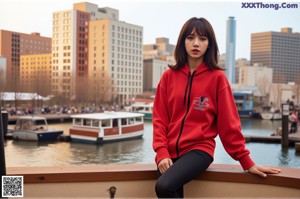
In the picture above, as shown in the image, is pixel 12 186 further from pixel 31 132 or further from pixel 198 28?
pixel 31 132

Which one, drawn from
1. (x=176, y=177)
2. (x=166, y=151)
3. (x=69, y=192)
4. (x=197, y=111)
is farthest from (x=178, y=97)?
(x=69, y=192)

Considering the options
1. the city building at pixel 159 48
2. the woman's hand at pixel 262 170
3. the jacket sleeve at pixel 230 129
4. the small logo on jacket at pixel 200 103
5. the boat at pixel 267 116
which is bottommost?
the boat at pixel 267 116

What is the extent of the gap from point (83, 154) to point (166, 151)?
17.7m

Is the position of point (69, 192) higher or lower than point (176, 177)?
lower

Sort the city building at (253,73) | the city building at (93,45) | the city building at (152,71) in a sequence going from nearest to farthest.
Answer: the city building at (93,45) < the city building at (253,73) < the city building at (152,71)

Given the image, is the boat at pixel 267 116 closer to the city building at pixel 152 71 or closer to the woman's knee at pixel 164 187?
the woman's knee at pixel 164 187

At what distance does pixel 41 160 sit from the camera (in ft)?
57.3

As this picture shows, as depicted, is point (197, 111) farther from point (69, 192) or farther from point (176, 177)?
point (69, 192)

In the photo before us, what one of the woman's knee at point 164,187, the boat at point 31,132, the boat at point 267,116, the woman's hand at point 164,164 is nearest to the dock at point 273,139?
the boat at point 31,132

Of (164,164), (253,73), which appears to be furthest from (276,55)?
(164,164)

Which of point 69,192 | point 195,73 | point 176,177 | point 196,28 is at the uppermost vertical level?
point 196,28

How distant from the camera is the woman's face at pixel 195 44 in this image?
2.64 m

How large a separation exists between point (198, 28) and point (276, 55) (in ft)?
360

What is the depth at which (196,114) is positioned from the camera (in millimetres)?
2557
